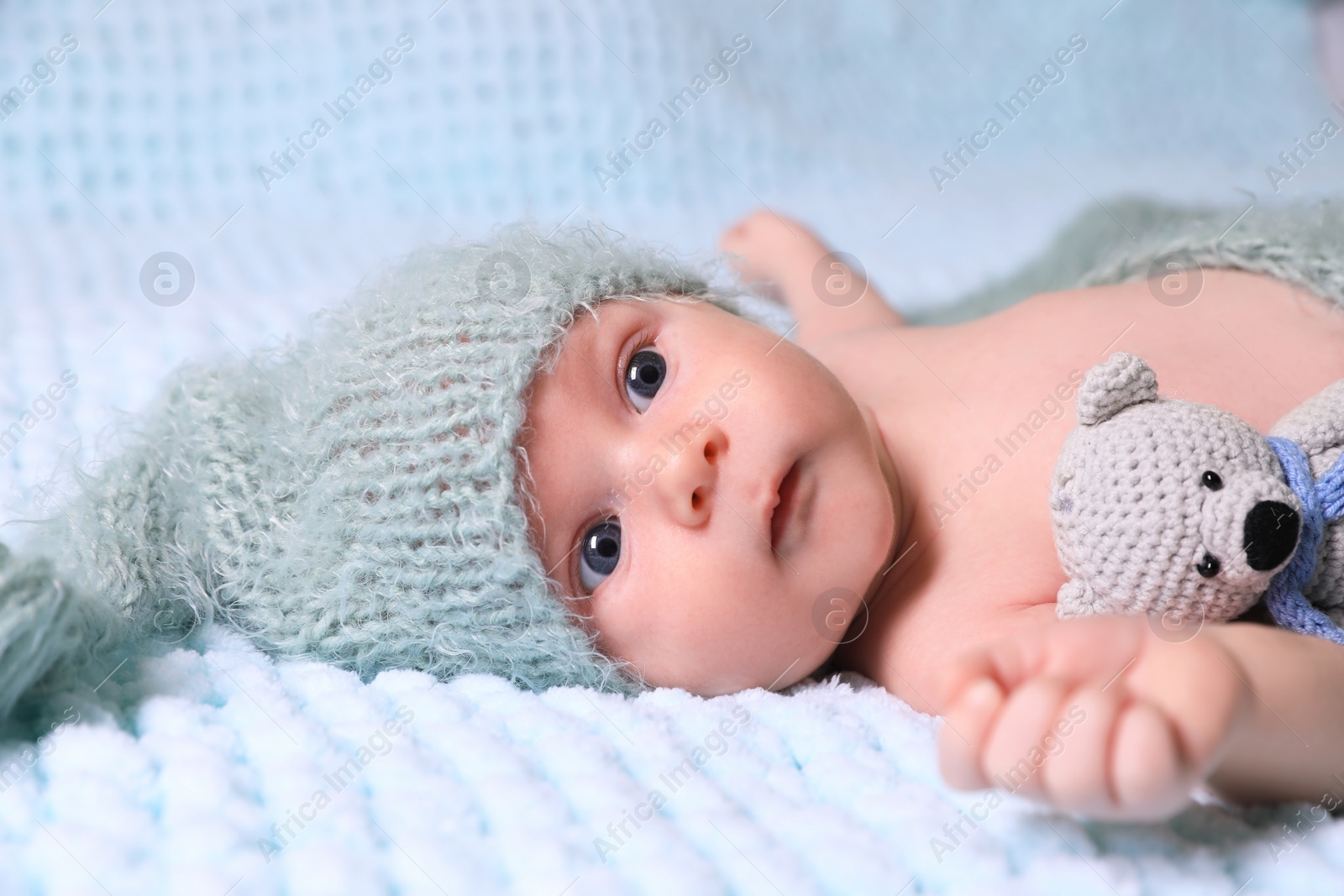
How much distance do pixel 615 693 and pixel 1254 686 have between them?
1.92 ft

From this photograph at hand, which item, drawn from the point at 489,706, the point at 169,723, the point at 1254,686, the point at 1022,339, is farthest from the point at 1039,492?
the point at 169,723

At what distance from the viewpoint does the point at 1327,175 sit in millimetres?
2186

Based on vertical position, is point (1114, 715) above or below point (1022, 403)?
below

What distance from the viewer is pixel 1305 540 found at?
95 cm

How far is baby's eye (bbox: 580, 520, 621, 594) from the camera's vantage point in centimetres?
117

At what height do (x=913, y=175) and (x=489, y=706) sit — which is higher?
(x=913, y=175)

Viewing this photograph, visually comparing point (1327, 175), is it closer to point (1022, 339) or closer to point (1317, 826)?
point (1022, 339)
